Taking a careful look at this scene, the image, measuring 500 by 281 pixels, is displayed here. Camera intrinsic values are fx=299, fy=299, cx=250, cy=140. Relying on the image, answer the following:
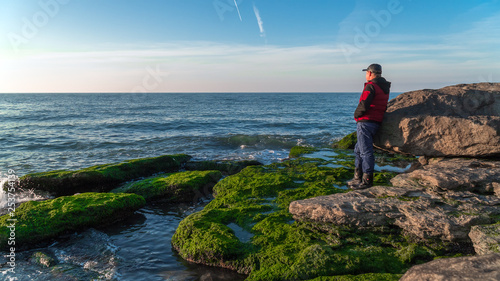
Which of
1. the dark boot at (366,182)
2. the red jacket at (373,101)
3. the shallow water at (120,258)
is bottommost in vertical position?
the shallow water at (120,258)

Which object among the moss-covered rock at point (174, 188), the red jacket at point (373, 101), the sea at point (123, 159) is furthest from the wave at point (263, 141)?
the red jacket at point (373, 101)

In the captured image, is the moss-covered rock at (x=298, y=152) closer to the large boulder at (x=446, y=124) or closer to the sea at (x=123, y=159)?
the sea at (x=123, y=159)

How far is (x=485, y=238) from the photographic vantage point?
4.56 m

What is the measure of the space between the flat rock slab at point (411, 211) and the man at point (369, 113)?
1349 millimetres

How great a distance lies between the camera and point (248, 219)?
21.5 ft

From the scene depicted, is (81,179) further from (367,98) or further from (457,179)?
(457,179)

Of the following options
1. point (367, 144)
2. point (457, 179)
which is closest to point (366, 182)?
point (367, 144)

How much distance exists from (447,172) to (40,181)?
39.7ft

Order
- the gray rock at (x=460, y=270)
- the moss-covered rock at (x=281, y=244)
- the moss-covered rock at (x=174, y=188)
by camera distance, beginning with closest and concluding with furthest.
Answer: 1. the gray rock at (x=460, y=270)
2. the moss-covered rock at (x=281, y=244)
3. the moss-covered rock at (x=174, y=188)

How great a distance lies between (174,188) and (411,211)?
256 inches

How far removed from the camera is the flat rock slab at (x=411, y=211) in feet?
16.8

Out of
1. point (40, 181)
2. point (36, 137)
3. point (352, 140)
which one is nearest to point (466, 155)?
point (352, 140)

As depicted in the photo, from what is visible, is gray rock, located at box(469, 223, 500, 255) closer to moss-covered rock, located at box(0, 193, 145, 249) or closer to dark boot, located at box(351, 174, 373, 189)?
dark boot, located at box(351, 174, 373, 189)

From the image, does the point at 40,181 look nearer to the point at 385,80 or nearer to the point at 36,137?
the point at 385,80
